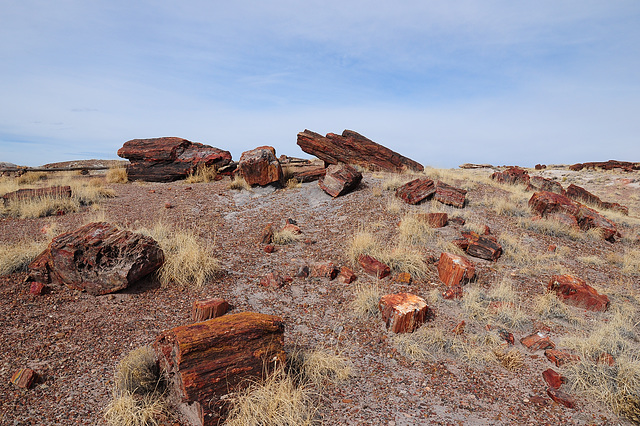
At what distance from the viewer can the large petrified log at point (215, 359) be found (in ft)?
11.3

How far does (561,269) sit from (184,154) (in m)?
14.0

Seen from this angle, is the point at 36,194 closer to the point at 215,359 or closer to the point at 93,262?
the point at 93,262

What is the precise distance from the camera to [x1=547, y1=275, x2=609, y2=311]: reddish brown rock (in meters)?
6.31

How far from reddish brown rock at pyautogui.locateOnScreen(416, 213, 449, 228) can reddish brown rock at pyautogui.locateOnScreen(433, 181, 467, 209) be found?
1.61 metres

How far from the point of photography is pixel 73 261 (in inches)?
232

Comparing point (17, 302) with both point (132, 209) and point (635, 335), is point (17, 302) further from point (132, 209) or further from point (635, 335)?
point (635, 335)

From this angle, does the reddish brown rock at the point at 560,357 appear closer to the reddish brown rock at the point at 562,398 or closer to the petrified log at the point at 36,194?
the reddish brown rock at the point at 562,398

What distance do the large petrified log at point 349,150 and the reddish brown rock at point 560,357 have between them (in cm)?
1108

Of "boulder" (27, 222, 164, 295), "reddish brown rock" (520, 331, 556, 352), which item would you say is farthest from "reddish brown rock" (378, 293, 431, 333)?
"boulder" (27, 222, 164, 295)

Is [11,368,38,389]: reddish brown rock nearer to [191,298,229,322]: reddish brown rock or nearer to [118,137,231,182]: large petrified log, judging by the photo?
[191,298,229,322]: reddish brown rock

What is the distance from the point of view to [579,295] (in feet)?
20.9

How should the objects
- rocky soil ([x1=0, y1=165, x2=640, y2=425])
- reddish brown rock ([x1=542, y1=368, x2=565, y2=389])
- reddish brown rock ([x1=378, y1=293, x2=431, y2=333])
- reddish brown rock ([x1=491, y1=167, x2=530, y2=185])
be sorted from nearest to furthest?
rocky soil ([x1=0, y1=165, x2=640, y2=425])
reddish brown rock ([x1=542, y1=368, x2=565, y2=389])
reddish brown rock ([x1=378, y1=293, x2=431, y2=333])
reddish brown rock ([x1=491, y1=167, x2=530, y2=185])

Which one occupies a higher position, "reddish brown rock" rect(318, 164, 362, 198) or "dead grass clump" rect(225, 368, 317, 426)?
"reddish brown rock" rect(318, 164, 362, 198)

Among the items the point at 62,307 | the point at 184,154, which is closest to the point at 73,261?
the point at 62,307
